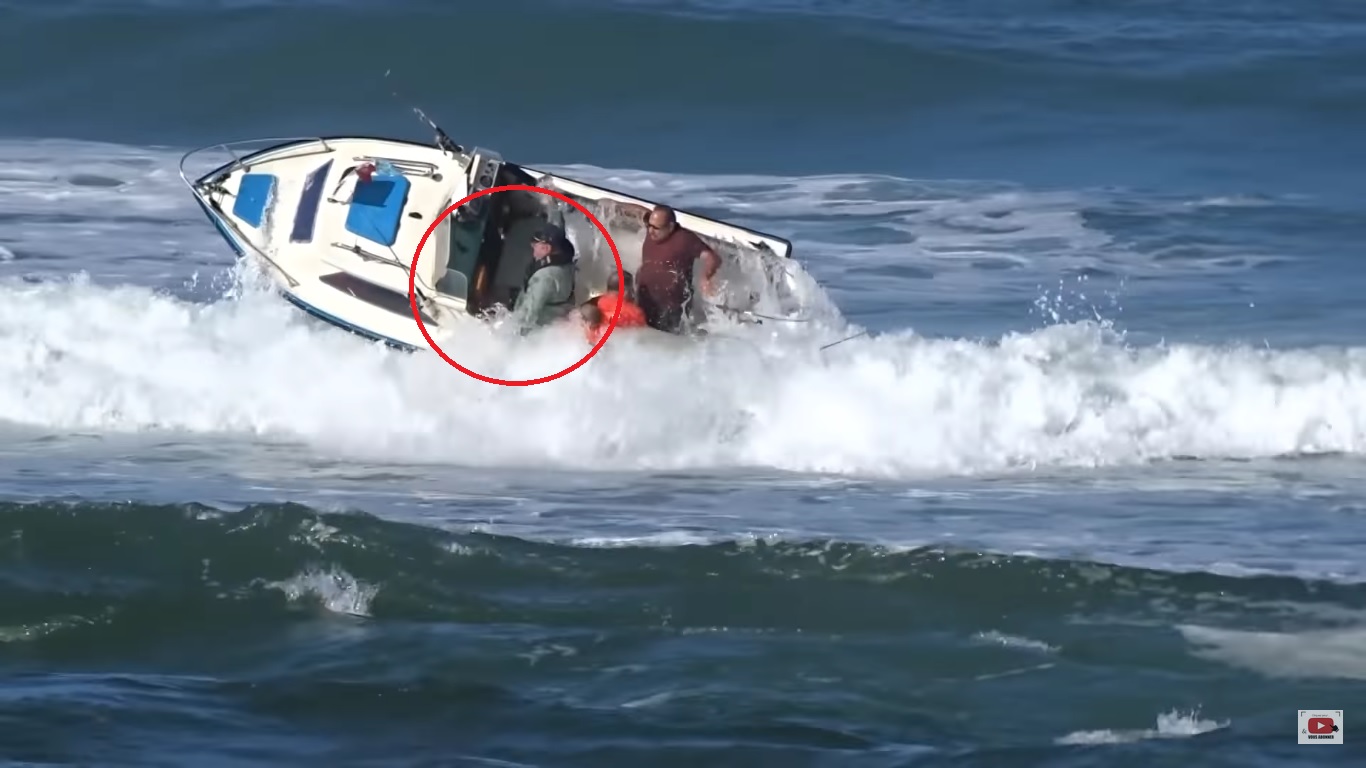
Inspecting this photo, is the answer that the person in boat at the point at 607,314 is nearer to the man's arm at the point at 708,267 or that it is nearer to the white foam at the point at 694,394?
the white foam at the point at 694,394

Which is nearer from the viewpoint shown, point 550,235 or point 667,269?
point 667,269

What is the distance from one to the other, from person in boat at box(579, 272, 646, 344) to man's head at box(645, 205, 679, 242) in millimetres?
527

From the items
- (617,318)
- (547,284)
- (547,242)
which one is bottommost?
(617,318)

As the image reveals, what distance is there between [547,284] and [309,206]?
92.3 inches

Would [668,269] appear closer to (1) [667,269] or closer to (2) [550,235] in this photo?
(1) [667,269]

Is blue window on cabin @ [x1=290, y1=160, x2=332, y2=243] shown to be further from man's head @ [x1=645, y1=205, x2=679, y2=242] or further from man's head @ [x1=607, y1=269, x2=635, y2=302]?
man's head @ [x1=645, y1=205, x2=679, y2=242]

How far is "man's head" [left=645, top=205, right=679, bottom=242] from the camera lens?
14914 mm

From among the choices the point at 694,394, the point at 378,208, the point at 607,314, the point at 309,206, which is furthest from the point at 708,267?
the point at 309,206

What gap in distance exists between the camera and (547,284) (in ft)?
49.1

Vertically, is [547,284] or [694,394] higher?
[547,284]

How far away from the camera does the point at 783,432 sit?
1517 centimetres

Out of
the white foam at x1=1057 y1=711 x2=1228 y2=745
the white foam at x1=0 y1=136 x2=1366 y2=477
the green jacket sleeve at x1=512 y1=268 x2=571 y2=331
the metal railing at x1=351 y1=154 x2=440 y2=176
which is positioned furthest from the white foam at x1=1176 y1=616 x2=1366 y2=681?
the metal railing at x1=351 y1=154 x2=440 y2=176

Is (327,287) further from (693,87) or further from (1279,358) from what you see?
(693,87)

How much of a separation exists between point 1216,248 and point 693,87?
31.2 feet
